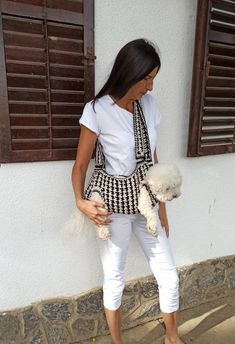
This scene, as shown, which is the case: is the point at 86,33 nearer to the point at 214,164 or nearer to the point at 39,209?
the point at 39,209

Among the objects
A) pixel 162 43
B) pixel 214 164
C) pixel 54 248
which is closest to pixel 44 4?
pixel 162 43

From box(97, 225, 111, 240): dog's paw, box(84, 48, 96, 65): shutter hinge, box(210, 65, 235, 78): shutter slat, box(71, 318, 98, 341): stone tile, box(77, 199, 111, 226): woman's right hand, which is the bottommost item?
box(71, 318, 98, 341): stone tile

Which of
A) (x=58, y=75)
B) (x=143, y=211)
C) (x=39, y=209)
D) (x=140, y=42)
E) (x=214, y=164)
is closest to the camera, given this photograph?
(x=140, y=42)

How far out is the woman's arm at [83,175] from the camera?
1507 mm

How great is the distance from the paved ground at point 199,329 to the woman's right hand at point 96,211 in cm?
102

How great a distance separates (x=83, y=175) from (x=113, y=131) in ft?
0.85

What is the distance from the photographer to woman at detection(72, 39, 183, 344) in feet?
4.62

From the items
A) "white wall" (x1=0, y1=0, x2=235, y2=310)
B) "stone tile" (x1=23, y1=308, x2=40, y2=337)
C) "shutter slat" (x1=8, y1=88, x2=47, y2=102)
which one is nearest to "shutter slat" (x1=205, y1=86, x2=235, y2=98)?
"white wall" (x1=0, y1=0, x2=235, y2=310)

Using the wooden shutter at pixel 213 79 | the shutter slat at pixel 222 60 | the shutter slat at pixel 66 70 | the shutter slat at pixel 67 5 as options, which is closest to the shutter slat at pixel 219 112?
the wooden shutter at pixel 213 79

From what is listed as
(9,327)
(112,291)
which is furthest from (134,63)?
(9,327)

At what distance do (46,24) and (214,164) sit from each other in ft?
4.66

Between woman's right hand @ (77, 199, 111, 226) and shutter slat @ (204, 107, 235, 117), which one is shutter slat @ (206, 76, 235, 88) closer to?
shutter slat @ (204, 107, 235, 117)

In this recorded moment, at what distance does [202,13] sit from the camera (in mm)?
1842

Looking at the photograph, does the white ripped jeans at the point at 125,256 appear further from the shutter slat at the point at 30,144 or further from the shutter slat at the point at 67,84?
the shutter slat at the point at 67,84
